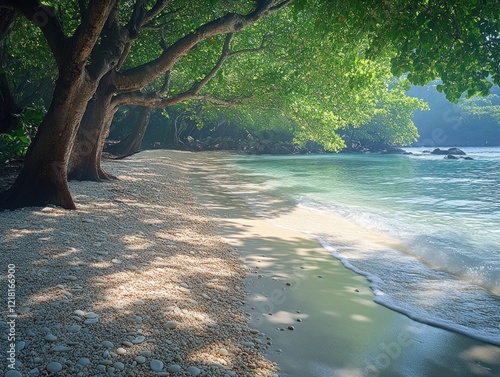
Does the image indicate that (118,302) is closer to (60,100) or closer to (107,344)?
(107,344)

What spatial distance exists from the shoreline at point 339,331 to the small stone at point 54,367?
174 cm

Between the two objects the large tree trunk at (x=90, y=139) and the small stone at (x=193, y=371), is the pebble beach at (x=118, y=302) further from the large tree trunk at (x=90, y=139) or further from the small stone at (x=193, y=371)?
the large tree trunk at (x=90, y=139)

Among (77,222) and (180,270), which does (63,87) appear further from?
(180,270)

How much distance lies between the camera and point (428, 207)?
Answer: 1438 centimetres

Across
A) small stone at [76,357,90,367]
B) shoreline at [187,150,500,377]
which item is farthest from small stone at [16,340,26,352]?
shoreline at [187,150,500,377]

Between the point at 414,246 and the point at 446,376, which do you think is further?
the point at 414,246

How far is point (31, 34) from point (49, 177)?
979cm

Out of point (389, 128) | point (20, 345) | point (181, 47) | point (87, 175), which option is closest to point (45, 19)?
point (181, 47)

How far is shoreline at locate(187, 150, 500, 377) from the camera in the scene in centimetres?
358

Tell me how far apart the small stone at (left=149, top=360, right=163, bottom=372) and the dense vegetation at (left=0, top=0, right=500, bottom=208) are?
18.5 feet

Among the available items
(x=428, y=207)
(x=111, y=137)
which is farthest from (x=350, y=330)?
(x=111, y=137)

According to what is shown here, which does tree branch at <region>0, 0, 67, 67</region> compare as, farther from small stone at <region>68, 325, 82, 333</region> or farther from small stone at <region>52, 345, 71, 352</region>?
small stone at <region>52, 345, 71, 352</region>

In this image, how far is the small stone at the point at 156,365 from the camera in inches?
120

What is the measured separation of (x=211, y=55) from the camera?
16531 millimetres
